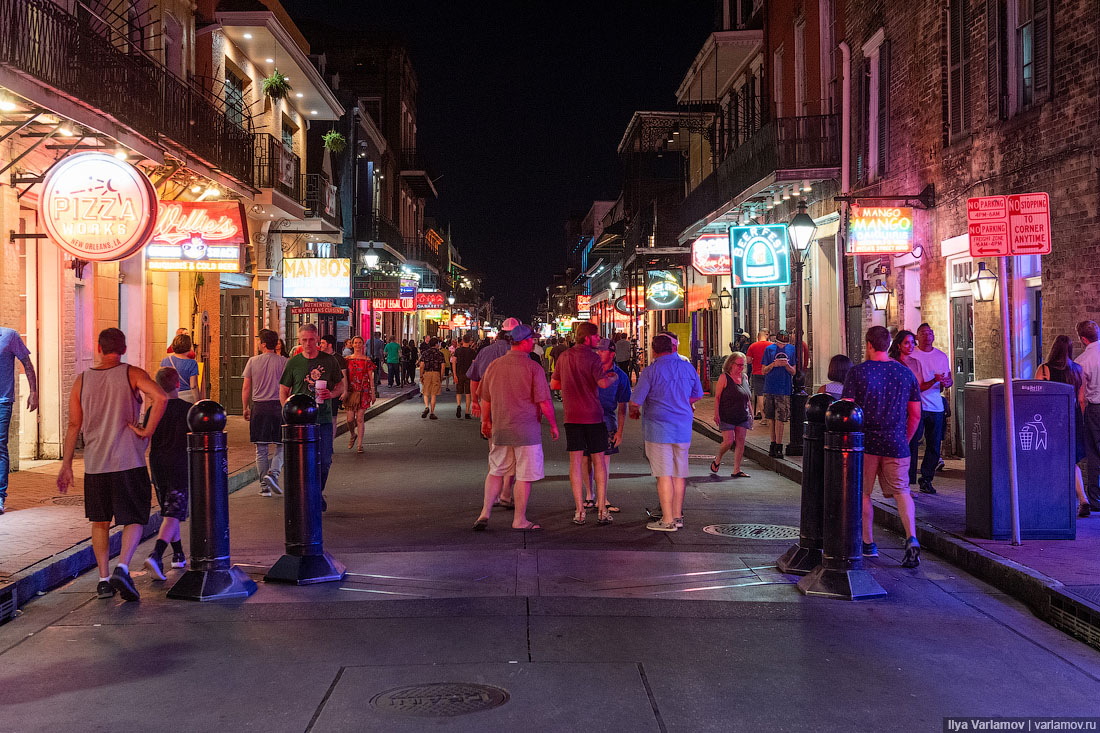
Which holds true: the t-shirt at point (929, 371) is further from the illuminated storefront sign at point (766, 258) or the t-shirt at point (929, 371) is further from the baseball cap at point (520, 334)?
the illuminated storefront sign at point (766, 258)

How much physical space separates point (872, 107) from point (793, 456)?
669 centimetres

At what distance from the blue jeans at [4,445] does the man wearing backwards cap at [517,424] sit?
4.47 meters

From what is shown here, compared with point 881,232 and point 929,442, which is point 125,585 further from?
point 881,232

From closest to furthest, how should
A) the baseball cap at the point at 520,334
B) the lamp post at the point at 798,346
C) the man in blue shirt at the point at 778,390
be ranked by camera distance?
the baseball cap at the point at 520,334
the lamp post at the point at 798,346
the man in blue shirt at the point at 778,390

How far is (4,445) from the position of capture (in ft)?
33.0

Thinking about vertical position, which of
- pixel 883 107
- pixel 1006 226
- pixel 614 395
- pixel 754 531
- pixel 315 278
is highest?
pixel 883 107

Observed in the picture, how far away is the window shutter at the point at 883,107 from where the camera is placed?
16.8 m

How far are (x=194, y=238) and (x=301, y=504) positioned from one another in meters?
8.98

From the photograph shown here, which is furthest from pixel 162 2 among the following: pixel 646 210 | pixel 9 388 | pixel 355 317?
pixel 646 210

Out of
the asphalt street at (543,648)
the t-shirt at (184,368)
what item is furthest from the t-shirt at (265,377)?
the asphalt street at (543,648)

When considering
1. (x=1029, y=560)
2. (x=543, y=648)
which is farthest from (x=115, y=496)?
(x=1029, y=560)

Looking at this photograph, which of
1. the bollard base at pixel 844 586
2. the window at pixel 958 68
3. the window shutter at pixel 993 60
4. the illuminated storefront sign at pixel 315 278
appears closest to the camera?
the bollard base at pixel 844 586

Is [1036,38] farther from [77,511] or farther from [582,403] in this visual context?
[77,511]

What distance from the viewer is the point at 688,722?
441 cm
